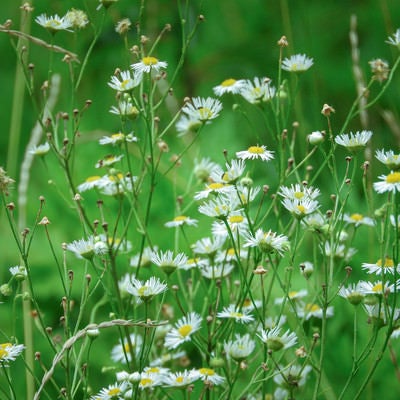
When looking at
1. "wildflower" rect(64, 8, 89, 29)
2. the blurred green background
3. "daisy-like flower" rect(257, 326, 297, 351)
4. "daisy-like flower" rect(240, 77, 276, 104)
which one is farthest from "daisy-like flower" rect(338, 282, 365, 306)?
the blurred green background

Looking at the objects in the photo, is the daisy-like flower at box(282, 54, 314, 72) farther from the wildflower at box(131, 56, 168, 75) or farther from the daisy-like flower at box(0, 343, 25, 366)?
the daisy-like flower at box(0, 343, 25, 366)

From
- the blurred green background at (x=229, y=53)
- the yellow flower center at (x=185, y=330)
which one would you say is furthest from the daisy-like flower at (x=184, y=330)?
the blurred green background at (x=229, y=53)

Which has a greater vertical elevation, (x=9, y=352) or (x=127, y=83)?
(x=127, y=83)

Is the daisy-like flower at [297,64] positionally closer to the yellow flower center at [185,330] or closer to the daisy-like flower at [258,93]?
the daisy-like flower at [258,93]

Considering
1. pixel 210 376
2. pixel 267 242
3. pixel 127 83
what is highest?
pixel 127 83

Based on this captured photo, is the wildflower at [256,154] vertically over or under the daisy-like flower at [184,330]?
over

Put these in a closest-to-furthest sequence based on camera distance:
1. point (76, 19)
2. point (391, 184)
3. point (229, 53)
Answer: point (391, 184), point (76, 19), point (229, 53)

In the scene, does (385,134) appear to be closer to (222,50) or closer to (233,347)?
(222,50)

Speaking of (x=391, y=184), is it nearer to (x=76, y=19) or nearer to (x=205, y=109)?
(x=205, y=109)

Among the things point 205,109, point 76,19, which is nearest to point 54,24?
point 76,19

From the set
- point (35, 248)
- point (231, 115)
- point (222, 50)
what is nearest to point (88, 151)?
point (35, 248)

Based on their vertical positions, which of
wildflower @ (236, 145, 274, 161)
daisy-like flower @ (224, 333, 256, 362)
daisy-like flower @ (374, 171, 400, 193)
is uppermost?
wildflower @ (236, 145, 274, 161)

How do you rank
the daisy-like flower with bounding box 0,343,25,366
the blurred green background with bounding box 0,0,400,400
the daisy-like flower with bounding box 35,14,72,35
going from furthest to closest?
the blurred green background with bounding box 0,0,400,400, the daisy-like flower with bounding box 35,14,72,35, the daisy-like flower with bounding box 0,343,25,366
